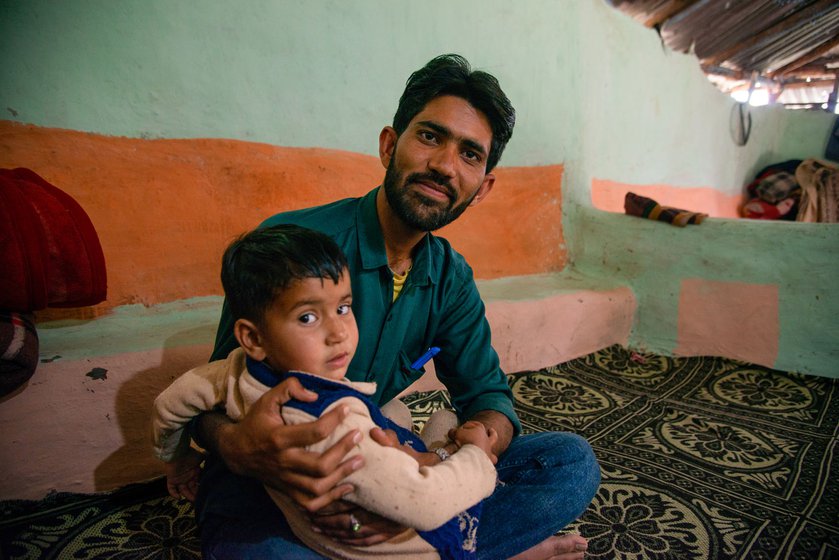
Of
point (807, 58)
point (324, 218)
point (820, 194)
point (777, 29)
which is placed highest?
point (807, 58)

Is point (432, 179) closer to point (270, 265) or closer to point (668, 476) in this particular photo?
point (270, 265)

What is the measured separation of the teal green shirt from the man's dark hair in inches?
10.4

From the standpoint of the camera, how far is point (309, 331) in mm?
843

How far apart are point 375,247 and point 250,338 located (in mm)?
444

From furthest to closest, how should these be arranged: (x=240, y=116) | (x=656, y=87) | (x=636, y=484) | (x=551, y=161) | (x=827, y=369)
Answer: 1. (x=656, y=87)
2. (x=551, y=161)
3. (x=827, y=369)
4. (x=240, y=116)
5. (x=636, y=484)

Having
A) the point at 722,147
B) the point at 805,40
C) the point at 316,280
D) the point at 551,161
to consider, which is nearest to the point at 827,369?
the point at 551,161

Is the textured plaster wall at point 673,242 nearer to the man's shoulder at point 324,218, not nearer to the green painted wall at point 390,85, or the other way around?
the green painted wall at point 390,85

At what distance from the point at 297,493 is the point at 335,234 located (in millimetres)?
639

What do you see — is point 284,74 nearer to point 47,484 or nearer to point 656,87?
point 47,484

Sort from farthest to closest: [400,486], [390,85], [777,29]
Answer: [777,29] → [390,85] → [400,486]

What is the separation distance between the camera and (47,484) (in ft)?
4.30

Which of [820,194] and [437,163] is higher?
[820,194]

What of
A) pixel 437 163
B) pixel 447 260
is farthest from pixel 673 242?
pixel 437 163

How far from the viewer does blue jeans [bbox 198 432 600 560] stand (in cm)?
90
